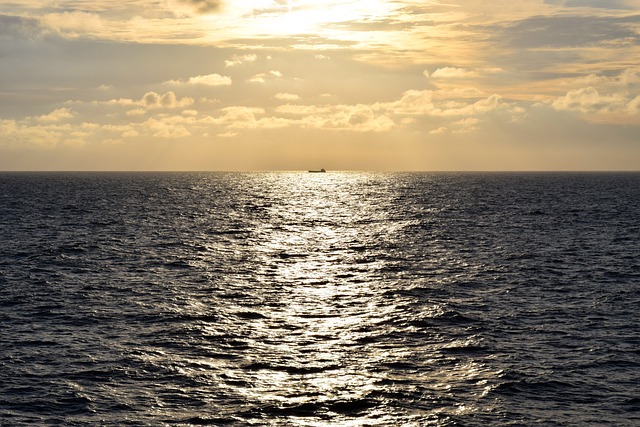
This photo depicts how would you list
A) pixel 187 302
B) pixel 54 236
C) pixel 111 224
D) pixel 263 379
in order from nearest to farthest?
pixel 263 379
pixel 187 302
pixel 54 236
pixel 111 224

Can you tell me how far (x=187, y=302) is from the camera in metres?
48.7

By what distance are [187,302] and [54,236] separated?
47.6 metres

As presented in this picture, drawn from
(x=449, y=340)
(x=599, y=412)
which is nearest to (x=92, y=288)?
(x=449, y=340)

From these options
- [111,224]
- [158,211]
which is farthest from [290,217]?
[111,224]

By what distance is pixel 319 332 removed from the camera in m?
40.3

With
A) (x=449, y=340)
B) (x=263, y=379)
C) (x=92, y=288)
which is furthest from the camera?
(x=92, y=288)

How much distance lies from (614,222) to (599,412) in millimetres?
87050

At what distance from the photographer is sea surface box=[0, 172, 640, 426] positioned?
28.3 m

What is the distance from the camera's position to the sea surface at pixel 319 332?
1113 inches

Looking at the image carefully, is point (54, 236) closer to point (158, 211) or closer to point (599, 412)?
point (158, 211)

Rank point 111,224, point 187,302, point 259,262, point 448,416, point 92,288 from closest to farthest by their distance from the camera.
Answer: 1. point 448,416
2. point 187,302
3. point 92,288
4. point 259,262
5. point 111,224

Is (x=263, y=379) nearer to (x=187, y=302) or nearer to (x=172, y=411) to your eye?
(x=172, y=411)

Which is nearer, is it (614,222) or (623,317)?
(623,317)

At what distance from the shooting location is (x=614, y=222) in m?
107
